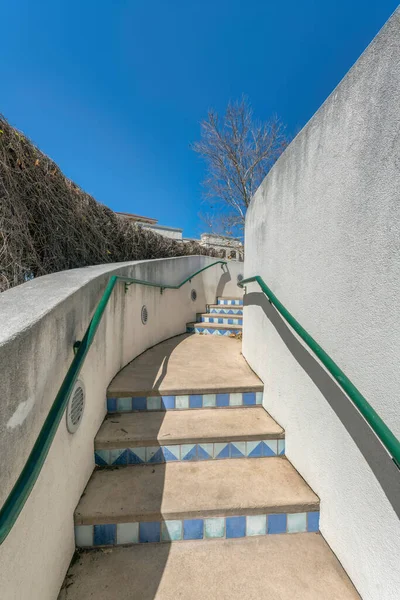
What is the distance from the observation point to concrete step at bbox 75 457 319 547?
149cm

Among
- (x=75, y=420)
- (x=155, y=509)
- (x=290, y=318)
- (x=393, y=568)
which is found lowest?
(x=155, y=509)

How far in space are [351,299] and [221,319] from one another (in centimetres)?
360

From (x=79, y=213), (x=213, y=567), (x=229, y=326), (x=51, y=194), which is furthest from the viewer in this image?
(x=229, y=326)

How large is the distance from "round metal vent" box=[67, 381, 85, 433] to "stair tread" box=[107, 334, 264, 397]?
1.97 ft

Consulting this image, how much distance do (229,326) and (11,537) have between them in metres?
3.88

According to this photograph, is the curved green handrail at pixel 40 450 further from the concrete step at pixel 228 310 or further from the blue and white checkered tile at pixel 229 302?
the blue and white checkered tile at pixel 229 302

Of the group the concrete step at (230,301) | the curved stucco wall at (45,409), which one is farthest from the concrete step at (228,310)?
the curved stucco wall at (45,409)

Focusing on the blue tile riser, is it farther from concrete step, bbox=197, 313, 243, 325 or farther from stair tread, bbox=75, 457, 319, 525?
stair tread, bbox=75, 457, 319, 525

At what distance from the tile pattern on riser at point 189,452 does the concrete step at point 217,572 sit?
0.47m

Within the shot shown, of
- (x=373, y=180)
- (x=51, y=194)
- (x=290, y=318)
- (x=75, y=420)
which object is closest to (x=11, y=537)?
(x=75, y=420)

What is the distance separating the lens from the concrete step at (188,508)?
1.49 meters

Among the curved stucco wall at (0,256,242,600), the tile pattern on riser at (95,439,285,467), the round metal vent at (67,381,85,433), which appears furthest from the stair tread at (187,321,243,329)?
the round metal vent at (67,381,85,433)

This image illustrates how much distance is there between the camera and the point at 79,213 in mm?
2828

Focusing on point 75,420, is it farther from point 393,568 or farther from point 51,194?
point 51,194
